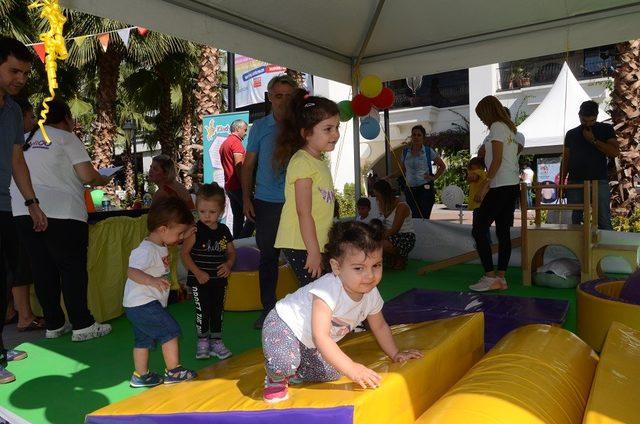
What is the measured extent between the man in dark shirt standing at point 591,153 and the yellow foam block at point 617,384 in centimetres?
375

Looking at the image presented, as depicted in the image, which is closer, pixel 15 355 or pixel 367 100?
pixel 15 355

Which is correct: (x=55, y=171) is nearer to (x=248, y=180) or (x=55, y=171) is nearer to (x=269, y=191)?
(x=248, y=180)

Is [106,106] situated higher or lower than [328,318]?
higher

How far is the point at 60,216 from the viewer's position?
3.55m

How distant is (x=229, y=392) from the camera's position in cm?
212

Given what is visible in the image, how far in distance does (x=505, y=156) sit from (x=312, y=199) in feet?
8.41

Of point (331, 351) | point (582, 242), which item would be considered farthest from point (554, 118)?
point (331, 351)

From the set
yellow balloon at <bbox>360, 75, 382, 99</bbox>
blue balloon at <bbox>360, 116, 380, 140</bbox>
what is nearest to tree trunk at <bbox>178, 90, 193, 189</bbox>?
blue balloon at <bbox>360, 116, 380, 140</bbox>

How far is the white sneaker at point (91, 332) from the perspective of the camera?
3.71m

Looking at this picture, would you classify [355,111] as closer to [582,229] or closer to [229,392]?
[582,229]

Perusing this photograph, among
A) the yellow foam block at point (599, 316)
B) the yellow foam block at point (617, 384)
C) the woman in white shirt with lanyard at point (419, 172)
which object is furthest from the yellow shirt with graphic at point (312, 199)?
the woman in white shirt with lanyard at point (419, 172)

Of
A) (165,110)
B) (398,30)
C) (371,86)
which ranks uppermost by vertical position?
(165,110)

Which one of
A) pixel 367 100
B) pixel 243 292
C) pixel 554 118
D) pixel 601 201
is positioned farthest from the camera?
pixel 554 118

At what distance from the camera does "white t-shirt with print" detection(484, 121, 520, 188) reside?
4.66m
